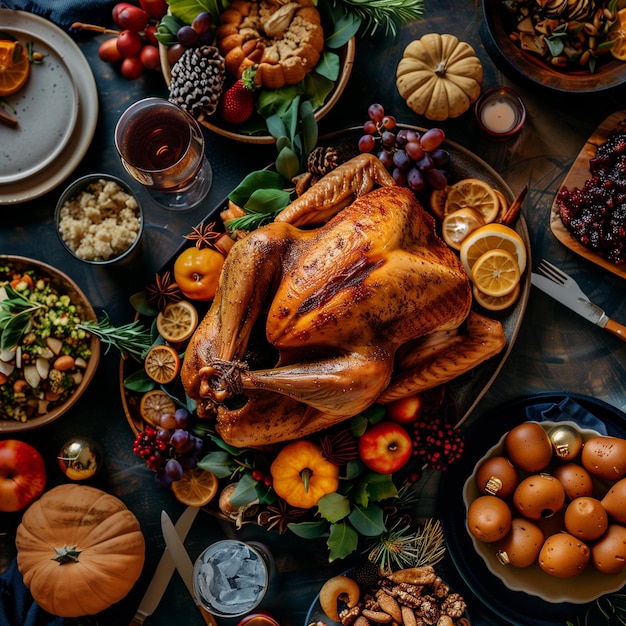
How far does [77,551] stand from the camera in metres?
2.05

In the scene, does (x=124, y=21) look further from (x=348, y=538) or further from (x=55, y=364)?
(x=348, y=538)

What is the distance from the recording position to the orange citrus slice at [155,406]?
2.10 metres

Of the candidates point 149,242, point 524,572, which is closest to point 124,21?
point 149,242

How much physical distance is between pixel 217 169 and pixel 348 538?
1.27m

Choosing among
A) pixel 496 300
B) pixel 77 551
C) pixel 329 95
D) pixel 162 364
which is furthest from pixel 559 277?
pixel 77 551

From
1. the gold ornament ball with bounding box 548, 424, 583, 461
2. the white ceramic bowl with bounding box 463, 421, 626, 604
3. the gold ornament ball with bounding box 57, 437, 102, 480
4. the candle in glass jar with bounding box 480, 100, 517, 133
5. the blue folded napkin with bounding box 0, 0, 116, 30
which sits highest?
the blue folded napkin with bounding box 0, 0, 116, 30

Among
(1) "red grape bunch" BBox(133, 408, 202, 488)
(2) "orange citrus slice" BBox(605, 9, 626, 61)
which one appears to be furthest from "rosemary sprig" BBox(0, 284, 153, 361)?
(2) "orange citrus slice" BBox(605, 9, 626, 61)

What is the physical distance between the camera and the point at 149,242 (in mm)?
2270

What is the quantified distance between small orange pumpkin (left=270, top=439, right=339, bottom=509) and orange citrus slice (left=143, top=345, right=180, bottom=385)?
412mm

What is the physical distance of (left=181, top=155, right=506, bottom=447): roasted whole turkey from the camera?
1.66 metres

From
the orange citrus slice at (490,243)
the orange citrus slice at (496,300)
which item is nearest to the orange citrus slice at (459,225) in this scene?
the orange citrus slice at (490,243)

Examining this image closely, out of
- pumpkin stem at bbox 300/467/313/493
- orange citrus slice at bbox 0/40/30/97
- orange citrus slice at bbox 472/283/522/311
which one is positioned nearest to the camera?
pumpkin stem at bbox 300/467/313/493

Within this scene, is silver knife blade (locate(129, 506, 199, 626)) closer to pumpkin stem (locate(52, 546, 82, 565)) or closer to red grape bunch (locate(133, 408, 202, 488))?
red grape bunch (locate(133, 408, 202, 488))

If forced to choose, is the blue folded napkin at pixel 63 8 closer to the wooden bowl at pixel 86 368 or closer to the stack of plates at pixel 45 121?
the stack of plates at pixel 45 121
